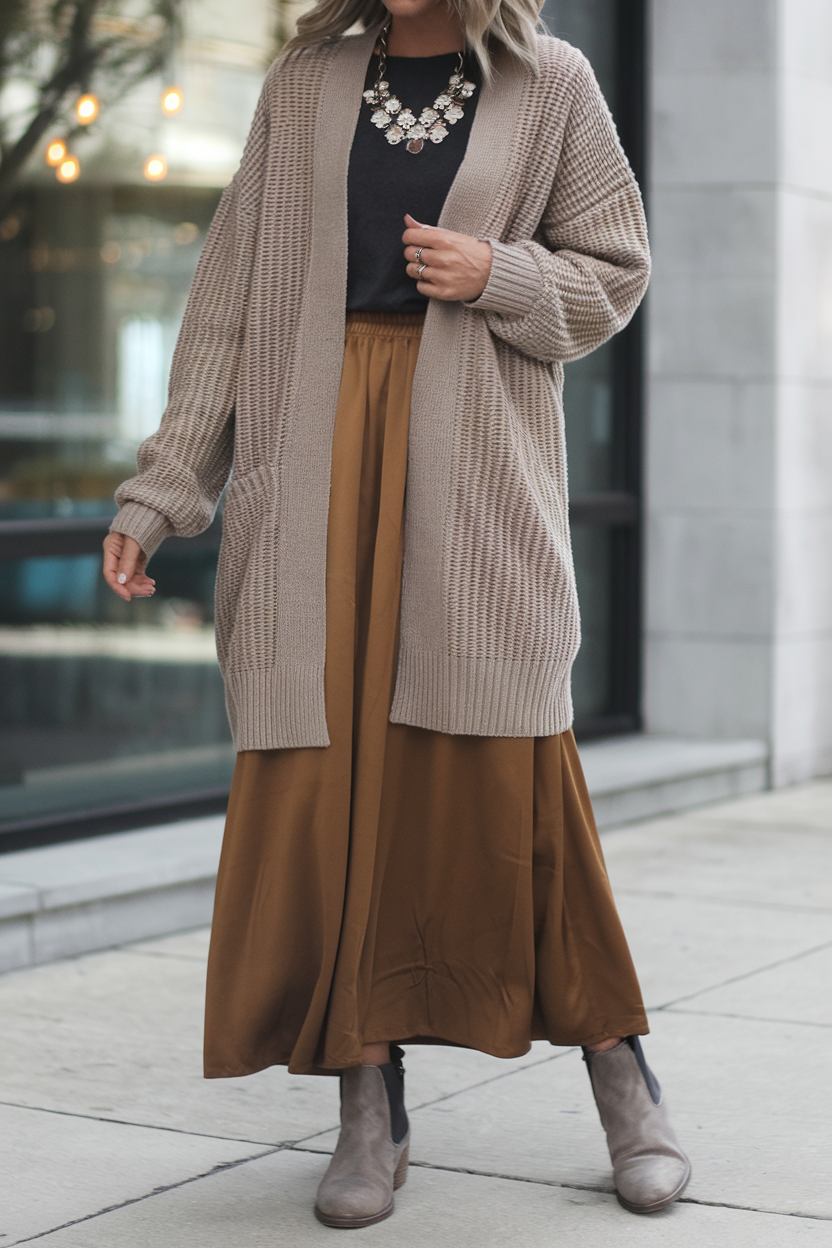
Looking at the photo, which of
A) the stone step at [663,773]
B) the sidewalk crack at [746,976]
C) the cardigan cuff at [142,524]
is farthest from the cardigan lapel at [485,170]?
the stone step at [663,773]

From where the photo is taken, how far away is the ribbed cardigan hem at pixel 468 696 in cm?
273

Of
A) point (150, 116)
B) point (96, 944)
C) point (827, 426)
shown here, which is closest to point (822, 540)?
point (827, 426)

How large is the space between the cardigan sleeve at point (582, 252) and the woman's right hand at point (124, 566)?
2.19 ft

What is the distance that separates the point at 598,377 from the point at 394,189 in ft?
16.1

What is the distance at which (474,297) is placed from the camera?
2666mm

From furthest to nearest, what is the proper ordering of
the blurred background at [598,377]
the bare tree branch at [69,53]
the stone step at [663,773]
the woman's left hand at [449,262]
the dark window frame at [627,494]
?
the dark window frame at [627,494] → the stone step at [663,773] → the blurred background at [598,377] → the bare tree branch at [69,53] → the woman's left hand at [449,262]

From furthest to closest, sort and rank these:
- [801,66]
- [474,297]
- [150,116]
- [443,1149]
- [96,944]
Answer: [801,66], [150,116], [96,944], [443,1149], [474,297]

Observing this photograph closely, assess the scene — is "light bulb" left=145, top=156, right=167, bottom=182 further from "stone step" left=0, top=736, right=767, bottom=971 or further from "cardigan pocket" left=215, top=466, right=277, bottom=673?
"cardigan pocket" left=215, top=466, right=277, bottom=673

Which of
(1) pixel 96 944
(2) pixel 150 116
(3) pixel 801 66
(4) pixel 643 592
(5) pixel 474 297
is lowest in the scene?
(1) pixel 96 944

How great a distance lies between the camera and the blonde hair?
2.70 metres

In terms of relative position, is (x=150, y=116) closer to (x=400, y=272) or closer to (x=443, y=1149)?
(x=400, y=272)

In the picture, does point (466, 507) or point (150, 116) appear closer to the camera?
point (466, 507)

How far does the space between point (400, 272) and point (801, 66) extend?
17.0 ft

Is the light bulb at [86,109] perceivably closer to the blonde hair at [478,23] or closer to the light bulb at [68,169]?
the light bulb at [68,169]
